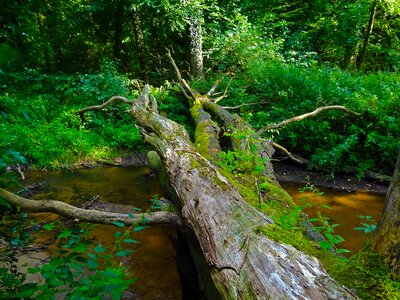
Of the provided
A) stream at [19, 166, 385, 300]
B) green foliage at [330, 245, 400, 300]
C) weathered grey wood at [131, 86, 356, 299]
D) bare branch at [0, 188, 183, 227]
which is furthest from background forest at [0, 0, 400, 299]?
bare branch at [0, 188, 183, 227]

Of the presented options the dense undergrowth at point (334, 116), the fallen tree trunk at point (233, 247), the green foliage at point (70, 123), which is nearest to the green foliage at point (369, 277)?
the fallen tree trunk at point (233, 247)

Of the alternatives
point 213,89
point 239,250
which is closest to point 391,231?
point 239,250

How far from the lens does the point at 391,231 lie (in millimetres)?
1696

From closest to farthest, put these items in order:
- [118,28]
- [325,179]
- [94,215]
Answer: [94,215] → [325,179] → [118,28]

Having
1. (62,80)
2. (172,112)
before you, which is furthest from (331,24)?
(62,80)

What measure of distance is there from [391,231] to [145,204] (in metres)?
4.97

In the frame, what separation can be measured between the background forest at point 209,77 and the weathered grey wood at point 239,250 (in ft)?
1.19

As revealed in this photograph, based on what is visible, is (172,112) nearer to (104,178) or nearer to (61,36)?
(104,178)

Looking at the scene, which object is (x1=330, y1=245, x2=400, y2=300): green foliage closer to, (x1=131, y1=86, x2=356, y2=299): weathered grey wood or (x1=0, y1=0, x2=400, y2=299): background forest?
(x1=0, y1=0, x2=400, y2=299): background forest

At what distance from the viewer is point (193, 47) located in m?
11.4

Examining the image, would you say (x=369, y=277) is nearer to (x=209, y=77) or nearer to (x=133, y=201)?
(x=133, y=201)

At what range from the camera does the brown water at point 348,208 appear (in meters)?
5.05

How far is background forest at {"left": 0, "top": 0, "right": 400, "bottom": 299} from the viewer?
281 inches

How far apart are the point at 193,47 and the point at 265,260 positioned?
1061cm
